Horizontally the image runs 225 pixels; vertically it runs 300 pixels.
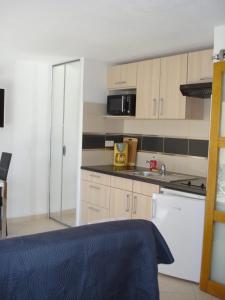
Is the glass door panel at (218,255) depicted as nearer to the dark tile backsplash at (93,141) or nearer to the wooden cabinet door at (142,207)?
the wooden cabinet door at (142,207)

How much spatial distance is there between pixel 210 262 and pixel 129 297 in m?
1.34

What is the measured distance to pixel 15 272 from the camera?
156cm

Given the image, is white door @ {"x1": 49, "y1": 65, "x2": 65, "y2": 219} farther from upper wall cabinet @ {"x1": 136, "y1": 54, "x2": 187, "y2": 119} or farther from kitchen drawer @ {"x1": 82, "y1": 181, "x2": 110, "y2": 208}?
upper wall cabinet @ {"x1": 136, "y1": 54, "x2": 187, "y2": 119}

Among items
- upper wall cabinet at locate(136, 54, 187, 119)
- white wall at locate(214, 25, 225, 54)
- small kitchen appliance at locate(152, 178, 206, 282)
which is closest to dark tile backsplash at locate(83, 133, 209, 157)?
upper wall cabinet at locate(136, 54, 187, 119)

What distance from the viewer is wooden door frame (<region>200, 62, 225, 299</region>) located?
2898mm

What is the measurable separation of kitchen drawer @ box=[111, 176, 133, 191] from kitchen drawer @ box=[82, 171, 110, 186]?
0.11m

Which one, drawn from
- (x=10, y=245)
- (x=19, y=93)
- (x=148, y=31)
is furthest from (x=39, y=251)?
(x=19, y=93)

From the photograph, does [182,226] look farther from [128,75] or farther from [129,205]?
[128,75]

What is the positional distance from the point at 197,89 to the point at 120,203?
1.48 metres

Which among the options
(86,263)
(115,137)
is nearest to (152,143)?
(115,137)

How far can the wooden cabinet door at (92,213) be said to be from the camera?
411cm

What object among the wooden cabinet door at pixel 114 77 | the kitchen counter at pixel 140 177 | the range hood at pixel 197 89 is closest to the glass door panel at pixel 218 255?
the kitchen counter at pixel 140 177

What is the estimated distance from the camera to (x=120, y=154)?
452 cm

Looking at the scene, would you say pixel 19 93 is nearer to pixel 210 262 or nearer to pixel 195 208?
pixel 195 208
